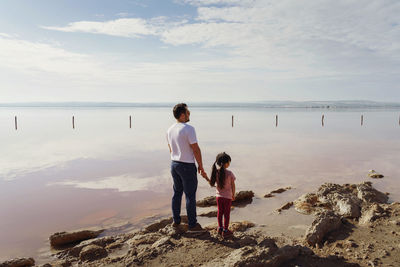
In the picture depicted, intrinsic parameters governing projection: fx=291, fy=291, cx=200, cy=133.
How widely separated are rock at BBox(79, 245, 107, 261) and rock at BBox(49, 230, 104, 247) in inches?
35.4

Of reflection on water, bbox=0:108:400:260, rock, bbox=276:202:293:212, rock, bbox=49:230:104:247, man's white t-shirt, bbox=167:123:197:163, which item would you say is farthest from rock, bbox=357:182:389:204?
rock, bbox=49:230:104:247

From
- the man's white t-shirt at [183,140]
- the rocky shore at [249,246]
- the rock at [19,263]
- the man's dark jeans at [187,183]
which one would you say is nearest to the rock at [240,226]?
the rocky shore at [249,246]

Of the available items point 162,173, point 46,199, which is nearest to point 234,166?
point 162,173

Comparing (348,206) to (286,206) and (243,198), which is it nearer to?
(286,206)

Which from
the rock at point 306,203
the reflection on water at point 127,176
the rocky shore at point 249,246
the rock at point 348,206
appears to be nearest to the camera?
the rocky shore at point 249,246

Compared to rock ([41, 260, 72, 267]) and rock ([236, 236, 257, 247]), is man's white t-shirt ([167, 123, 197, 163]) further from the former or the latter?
rock ([41, 260, 72, 267])

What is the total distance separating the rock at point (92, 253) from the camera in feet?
16.6

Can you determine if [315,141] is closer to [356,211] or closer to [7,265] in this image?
[356,211]

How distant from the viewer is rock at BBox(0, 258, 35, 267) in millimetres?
4840

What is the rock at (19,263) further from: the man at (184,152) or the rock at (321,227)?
the rock at (321,227)

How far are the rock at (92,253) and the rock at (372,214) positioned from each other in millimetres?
5137

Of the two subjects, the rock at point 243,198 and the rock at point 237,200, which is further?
the rock at point 243,198

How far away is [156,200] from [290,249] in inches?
191

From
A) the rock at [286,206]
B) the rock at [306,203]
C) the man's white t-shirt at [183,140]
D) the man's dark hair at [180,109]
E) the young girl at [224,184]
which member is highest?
the man's dark hair at [180,109]
